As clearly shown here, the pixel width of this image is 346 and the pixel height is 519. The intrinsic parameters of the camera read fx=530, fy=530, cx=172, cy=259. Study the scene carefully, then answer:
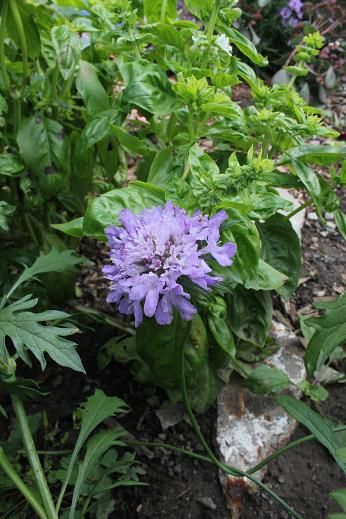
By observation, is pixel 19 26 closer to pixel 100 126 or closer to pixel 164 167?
pixel 100 126

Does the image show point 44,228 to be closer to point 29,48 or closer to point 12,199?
point 12,199

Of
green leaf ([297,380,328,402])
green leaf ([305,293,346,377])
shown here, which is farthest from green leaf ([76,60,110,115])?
green leaf ([297,380,328,402])

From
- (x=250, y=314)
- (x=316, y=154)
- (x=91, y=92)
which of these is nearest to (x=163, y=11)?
(x=91, y=92)

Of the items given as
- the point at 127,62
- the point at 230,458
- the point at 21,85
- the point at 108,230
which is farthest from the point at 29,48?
the point at 230,458

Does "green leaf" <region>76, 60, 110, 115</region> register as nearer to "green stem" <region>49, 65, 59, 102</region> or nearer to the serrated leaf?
"green stem" <region>49, 65, 59, 102</region>

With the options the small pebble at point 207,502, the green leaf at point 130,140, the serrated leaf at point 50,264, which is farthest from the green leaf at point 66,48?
the small pebble at point 207,502
